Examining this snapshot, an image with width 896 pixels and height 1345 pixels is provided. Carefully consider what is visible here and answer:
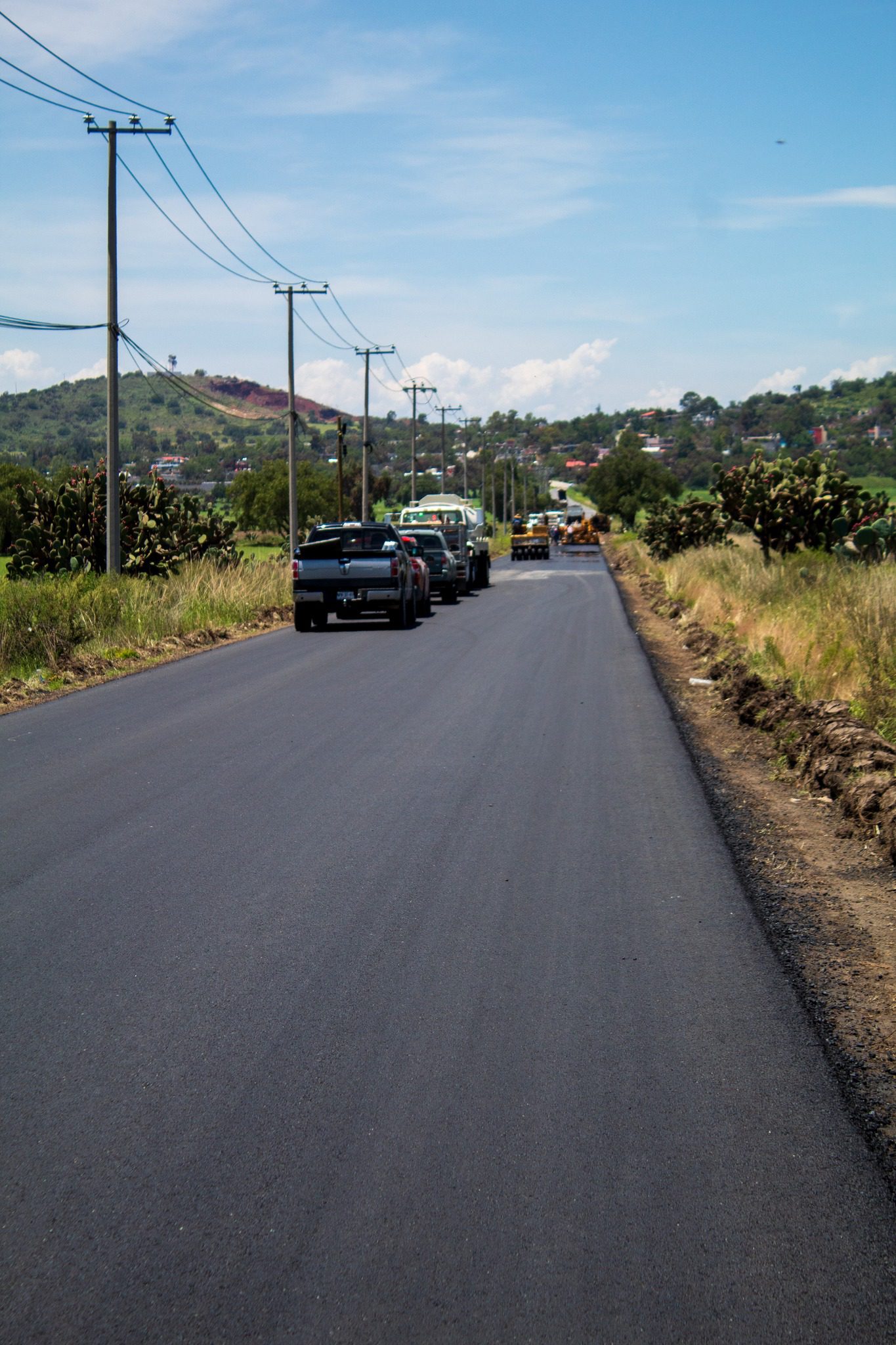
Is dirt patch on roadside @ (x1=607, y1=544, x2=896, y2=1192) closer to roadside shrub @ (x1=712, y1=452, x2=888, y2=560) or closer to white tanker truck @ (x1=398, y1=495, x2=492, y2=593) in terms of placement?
roadside shrub @ (x1=712, y1=452, x2=888, y2=560)

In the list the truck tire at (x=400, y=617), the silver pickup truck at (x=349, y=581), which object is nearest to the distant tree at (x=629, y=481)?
the truck tire at (x=400, y=617)

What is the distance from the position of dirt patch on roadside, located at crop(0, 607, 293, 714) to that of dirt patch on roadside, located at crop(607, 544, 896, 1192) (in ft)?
24.6

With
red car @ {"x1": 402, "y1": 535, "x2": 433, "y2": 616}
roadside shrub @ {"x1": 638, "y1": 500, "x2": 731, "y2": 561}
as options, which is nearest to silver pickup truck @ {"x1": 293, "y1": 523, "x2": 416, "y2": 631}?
red car @ {"x1": 402, "y1": 535, "x2": 433, "y2": 616}

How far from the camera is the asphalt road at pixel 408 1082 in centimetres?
353

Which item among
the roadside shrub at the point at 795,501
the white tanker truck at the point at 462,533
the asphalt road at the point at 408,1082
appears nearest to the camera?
the asphalt road at the point at 408,1082

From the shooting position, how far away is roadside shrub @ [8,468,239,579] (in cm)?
3684

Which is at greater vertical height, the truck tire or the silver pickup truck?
the silver pickup truck

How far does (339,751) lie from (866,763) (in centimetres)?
435

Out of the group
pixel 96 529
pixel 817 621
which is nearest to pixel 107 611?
pixel 817 621

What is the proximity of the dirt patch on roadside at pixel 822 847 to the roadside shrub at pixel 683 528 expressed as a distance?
70.0 ft

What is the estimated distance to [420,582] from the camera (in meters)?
29.5

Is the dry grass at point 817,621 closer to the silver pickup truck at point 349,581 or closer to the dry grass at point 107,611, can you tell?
the silver pickup truck at point 349,581

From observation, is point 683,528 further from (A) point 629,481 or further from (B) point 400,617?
(A) point 629,481

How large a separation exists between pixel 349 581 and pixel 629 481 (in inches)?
4190
